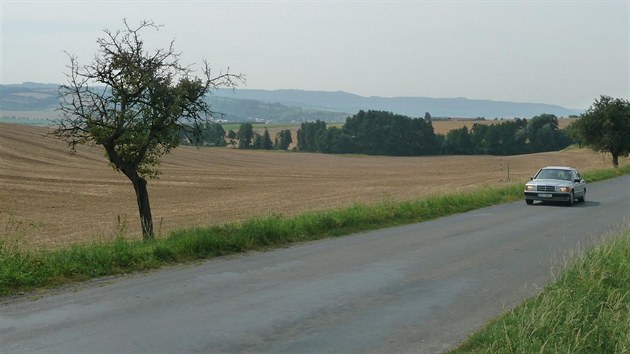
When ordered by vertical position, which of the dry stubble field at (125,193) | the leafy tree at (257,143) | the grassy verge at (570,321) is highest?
the grassy verge at (570,321)

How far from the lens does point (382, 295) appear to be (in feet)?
33.7

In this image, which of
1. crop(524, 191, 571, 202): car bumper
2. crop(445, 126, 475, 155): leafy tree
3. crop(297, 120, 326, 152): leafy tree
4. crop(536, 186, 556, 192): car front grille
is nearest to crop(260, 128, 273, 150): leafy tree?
crop(297, 120, 326, 152): leafy tree

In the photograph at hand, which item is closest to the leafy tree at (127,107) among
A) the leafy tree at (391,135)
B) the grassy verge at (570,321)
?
the grassy verge at (570,321)

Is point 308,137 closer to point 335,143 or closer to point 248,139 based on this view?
point 335,143

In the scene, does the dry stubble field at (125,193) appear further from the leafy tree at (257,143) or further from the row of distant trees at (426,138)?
the leafy tree at (257,143)

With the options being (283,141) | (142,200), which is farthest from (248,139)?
(142,200)

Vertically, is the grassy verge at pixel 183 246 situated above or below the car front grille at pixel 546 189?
above

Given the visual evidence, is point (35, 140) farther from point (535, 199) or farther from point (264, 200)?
point (535, 199)

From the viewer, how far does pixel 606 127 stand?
53625 millimetres

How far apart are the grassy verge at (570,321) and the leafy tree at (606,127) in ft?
155

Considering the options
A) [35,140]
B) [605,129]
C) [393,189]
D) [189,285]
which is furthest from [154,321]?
[35,140]

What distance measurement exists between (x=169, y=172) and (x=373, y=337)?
4802 cm

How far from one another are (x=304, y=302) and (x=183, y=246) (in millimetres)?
4218

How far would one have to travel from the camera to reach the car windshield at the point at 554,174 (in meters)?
29.2
